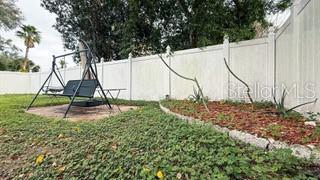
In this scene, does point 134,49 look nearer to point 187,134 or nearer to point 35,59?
point 187,134

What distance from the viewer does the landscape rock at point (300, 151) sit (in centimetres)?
266

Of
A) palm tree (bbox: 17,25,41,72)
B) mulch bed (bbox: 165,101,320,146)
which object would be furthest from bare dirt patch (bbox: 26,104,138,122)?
palm tree (bbox: 17,25,41,72)

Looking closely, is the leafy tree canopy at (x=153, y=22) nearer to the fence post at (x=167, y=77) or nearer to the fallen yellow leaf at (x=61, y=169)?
the fence post at (x=167, y=77)

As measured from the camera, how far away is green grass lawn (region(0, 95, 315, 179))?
8.00 feet

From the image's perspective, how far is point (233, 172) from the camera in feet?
7.70

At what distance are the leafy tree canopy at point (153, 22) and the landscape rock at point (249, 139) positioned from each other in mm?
4442

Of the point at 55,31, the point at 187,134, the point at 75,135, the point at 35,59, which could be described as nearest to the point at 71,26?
the point at 55,31

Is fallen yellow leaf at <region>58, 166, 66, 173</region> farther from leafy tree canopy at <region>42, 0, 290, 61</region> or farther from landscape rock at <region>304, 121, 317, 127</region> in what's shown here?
leafy tree canopy at <region>42, 0, 290, 61</region>

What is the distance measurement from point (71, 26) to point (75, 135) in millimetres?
12943

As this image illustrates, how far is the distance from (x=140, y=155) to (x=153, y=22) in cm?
1034

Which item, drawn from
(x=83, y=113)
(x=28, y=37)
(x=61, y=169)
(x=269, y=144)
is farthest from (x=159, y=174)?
(x=28, y=37)

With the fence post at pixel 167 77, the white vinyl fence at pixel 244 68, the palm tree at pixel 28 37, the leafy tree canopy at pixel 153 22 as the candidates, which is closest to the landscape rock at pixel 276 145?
the white vinyl fence at pixel 244 68

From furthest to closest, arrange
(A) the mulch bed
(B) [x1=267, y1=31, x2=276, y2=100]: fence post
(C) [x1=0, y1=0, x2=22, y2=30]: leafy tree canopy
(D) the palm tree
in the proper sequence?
(D) the palm tree, (C) [x1=0, y1=0, x2=22, y2=30]: leafy tree canopy, (B) [x1=267, y1=31, x2=276, y2=100]: fence post, (A) the mulch bed

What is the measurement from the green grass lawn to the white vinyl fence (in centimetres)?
197
